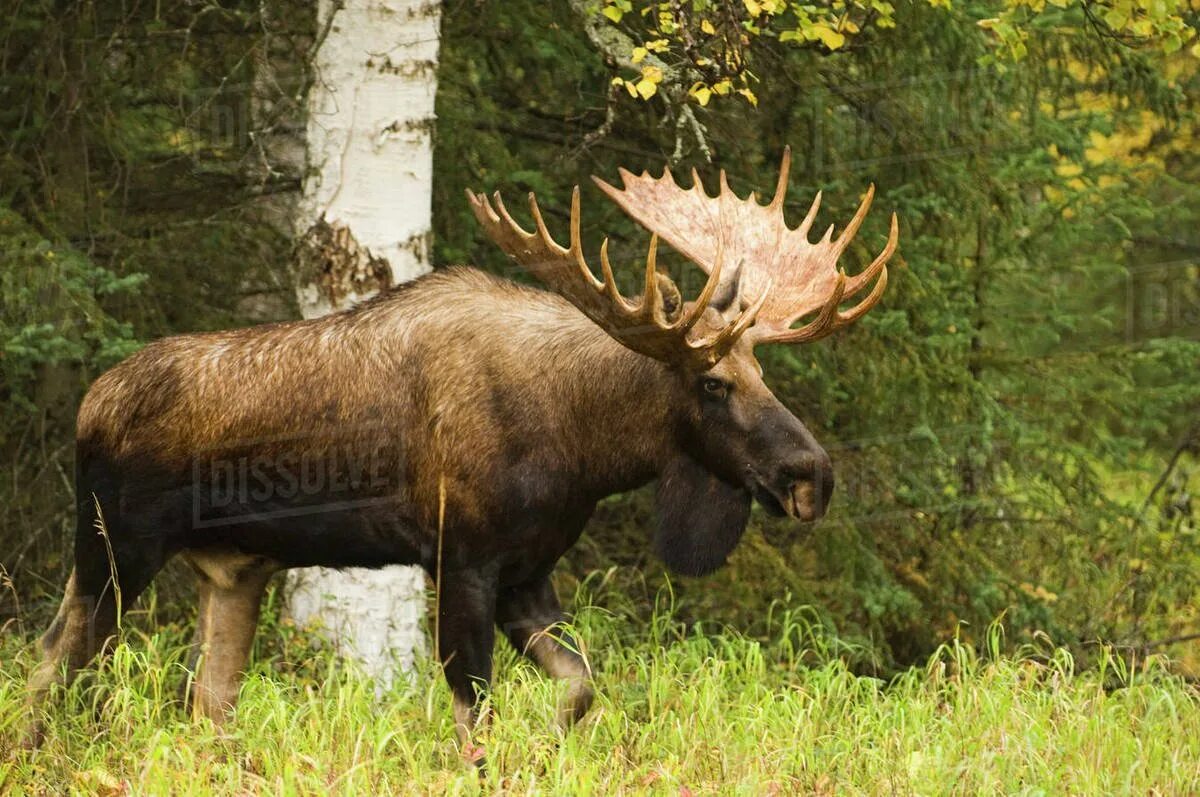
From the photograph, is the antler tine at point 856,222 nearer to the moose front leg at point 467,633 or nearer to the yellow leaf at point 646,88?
the yellow leaf at point 646,88

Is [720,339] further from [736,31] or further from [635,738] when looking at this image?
[736,31]

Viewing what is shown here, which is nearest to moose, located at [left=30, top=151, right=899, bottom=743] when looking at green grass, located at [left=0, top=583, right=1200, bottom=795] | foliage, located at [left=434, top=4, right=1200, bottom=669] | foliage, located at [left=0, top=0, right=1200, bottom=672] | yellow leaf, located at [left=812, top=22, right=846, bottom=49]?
green grass, located at [left=0, top=583, right=1200, bottom=795]

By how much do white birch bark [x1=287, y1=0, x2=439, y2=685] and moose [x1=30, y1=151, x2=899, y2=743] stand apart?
658 millimetres

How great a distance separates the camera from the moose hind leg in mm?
6344

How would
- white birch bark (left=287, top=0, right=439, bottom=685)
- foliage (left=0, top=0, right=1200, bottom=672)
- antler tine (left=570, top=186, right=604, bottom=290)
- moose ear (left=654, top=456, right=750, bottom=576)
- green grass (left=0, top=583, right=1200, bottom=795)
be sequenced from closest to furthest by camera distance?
green grass (left=0, top=583, right=1200, bottom=795) → antler tine (left=570, top=186, right=604, bottom=290) → moose ear (left=654, top=456, right=750, bottom=576) → white birch bark (left=287, top=0, right=439, bottom=685) → foliage (left=0, top=0, right=1200, bottom=672)

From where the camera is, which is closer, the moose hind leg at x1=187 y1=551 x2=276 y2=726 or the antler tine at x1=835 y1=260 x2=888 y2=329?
the antler tine at x1=835 y1=260 x2=888 y2=329

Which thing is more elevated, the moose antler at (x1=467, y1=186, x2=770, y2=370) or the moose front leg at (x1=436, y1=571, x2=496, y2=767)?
the moose antler at (x1=467, y1=186, x2=770, y2=370)

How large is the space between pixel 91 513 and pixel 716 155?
358 centimetres

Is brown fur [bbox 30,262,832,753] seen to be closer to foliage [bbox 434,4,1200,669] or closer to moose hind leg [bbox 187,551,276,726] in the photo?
moose hind leg [bbox 187,551,276,726]

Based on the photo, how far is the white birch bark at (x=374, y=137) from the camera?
6766 millimetres

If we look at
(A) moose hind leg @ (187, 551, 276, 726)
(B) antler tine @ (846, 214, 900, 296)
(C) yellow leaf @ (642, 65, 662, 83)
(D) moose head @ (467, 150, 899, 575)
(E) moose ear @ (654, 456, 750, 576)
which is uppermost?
(C) yellow leaf @ (642, 65, 662, 83)

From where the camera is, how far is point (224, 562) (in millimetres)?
6332

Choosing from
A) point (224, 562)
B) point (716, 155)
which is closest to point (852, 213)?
point (716, 155)

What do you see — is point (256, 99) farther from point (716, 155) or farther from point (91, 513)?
point (91, 513)
